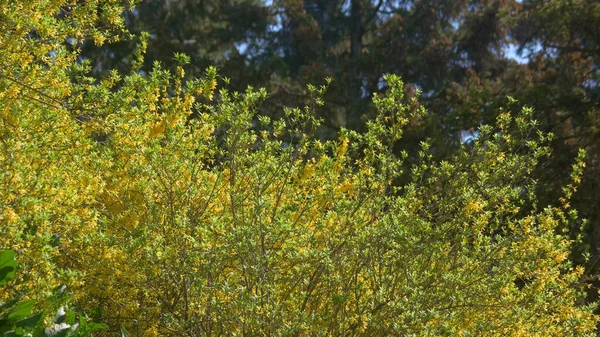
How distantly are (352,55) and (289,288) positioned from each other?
12390 millimetres

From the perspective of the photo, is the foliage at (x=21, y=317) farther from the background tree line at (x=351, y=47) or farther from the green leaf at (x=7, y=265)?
the background tree line at (x=351, y=47)

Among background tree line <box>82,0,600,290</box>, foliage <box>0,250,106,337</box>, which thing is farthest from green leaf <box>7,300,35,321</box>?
background tree line <box>82,0,600,290</box>

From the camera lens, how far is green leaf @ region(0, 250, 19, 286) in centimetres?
339

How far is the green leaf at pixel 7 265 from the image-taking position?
3.39 metres

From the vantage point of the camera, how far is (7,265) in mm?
3426

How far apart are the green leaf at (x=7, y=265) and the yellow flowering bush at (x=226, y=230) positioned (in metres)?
0.07

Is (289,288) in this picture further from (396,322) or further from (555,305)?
(555,305)

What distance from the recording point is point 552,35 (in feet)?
39.5

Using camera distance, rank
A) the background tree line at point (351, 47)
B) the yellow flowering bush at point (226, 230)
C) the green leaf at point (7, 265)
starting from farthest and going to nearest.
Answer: the background tree line at point (351, 47) < the yellow flowering bush at point (226, 230) < the green leaf at point (7, 265)

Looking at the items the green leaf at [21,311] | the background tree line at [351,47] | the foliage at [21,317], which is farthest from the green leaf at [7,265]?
the background tree line at [351,47]

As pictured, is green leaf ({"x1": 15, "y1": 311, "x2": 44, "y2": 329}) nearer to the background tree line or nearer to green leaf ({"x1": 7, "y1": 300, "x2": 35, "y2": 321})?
green leaf ({"x1": 7, "y1": 300, "x2": 35, "y2": 321})

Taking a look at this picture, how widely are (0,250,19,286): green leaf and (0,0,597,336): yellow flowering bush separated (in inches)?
2.7

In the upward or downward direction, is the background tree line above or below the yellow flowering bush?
above

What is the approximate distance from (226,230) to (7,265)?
4.08 feet
